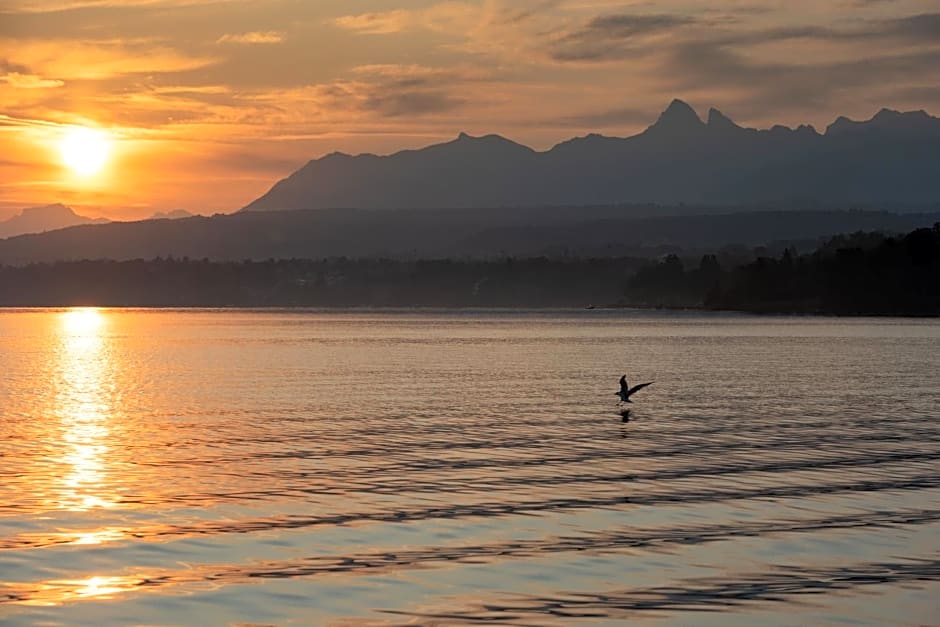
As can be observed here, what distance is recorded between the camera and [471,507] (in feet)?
116

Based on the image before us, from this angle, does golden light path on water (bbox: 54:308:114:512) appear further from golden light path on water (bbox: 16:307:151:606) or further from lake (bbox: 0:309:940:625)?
lake (bbox: 0:309:940:625)

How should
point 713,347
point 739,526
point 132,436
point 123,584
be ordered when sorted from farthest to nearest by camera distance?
point 713,347 < point 132,436 < point 739,526 < point 123,584

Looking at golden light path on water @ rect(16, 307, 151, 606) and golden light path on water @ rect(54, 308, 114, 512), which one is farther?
golden light path on water @ rect(54, 308, 114, 512)

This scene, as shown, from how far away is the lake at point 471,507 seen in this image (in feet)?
84.1

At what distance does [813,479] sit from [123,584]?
2160 centimetres

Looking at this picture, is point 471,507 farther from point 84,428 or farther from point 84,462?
point 84,428

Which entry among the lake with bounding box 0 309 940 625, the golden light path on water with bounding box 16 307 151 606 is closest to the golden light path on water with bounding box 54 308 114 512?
the golden light path on water with bounding box 16 307 151 606

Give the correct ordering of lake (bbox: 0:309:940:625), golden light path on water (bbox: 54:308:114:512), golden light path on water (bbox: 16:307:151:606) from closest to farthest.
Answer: lake (bbox: 0:309:940:625)
golden light path on water (bbox: 16:307:151:606)
golden light path on water (bbox: 54:308:114:512)

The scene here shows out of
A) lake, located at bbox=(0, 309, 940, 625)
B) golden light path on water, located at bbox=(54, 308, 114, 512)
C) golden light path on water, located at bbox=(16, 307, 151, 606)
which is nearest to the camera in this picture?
lake, located at bbox=(0, 309, 940, 625)

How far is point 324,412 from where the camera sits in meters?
64.8

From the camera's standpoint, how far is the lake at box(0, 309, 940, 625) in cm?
2564

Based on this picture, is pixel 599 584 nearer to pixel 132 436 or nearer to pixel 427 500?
pixel 427 500

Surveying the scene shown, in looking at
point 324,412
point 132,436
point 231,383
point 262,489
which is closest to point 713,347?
point 231,383

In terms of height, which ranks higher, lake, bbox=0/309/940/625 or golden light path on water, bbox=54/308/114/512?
golden light path on water, bbox=54/308/114/512
